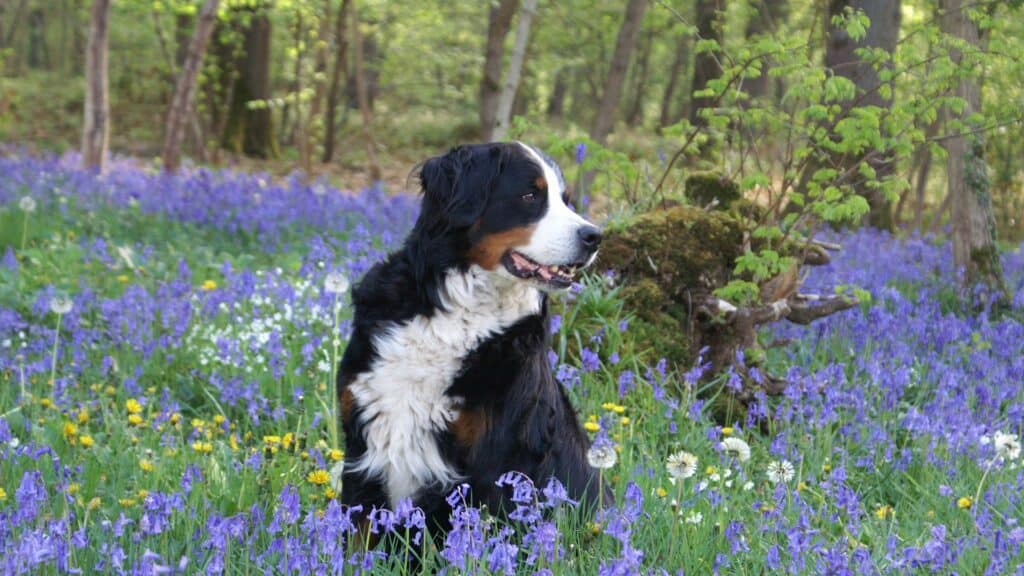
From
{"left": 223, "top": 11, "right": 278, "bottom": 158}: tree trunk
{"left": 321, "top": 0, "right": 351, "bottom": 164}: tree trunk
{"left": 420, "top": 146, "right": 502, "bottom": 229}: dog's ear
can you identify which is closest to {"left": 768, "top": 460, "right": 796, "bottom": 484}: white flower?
{"left": 420, "top": 146, "right": 502, "bottom": 229}: dog's ear

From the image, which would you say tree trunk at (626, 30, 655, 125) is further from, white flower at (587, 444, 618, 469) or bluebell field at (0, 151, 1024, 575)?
white flower at (587, 444, 618, 469)

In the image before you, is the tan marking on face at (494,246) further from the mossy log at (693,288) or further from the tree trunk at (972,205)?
the tree trunk at (972,205)

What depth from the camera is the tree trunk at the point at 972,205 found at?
7.90m

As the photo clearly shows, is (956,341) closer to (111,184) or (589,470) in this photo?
(589,470)

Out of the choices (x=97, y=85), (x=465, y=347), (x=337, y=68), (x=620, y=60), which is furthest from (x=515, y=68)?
(x=337, y=68)

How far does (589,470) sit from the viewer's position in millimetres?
3568

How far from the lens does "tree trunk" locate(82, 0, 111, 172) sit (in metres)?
10.6

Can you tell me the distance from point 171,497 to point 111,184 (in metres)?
8.28

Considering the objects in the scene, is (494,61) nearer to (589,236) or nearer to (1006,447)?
(1006,447)

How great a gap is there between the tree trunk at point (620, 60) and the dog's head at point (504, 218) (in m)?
8.42

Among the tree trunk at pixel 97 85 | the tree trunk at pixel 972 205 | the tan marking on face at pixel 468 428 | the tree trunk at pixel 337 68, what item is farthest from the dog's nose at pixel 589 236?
the tree trunk at pixel 337 68

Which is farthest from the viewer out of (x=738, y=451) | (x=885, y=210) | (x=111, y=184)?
(x=885, y=210)

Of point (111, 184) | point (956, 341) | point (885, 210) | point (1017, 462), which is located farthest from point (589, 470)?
point (885, 210)

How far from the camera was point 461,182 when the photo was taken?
11.2 ft
